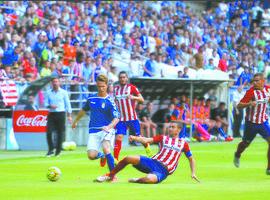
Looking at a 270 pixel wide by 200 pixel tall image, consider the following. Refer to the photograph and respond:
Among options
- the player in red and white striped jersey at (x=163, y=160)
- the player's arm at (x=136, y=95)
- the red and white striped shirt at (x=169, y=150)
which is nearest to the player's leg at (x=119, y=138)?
the player's arm at (x=136, y=95)

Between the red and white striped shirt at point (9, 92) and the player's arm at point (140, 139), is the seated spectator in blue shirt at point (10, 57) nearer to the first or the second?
the red and white striped shirt at point (9, 92)

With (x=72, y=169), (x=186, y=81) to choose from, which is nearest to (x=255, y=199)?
(x=72, y=169)

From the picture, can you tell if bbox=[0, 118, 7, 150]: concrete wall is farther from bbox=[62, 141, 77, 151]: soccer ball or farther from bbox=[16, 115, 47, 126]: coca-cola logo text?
bbox=[62, 141, 77, 151]: soccer ball

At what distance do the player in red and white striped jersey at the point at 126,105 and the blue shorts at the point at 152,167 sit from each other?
602cm

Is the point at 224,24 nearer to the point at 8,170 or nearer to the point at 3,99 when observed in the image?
the point at 3,99

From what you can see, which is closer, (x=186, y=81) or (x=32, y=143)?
(x=32, y=143)

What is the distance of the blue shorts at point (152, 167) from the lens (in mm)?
16777

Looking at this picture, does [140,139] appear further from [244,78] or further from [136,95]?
[244,78]

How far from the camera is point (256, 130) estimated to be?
2072cm

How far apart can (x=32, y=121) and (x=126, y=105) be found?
19.4ft

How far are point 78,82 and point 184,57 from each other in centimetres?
898

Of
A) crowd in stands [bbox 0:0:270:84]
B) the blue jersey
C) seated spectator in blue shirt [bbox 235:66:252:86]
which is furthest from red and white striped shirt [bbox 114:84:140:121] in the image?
seated spectator in blue shirt [bbox 235:66:252:86]

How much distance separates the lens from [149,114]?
35000 mm

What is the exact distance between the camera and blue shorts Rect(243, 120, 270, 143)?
2064cm
